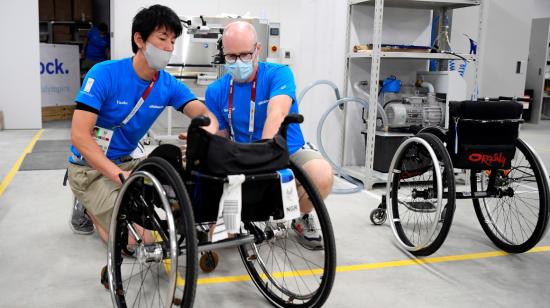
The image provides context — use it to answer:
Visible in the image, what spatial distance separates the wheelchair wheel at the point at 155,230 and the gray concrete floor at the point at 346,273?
28 cm

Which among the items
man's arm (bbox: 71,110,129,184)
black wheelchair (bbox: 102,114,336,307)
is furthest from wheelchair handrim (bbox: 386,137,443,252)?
man's arm (bbox: 71,110,129,184)

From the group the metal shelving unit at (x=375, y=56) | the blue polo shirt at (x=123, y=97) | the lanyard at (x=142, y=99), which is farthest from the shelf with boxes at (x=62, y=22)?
the lanyard at (x=142, y=99)

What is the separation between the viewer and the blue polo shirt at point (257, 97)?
2.44 m

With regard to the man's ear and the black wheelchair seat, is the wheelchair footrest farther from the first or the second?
the man's ear

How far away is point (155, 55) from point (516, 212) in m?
2.80

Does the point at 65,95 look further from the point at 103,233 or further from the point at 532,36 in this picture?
the point at 532,36

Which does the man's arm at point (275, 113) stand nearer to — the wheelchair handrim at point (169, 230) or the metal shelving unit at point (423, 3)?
the wheelchair handrim at point (169, 230)

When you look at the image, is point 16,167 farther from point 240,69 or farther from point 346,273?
point 346,273

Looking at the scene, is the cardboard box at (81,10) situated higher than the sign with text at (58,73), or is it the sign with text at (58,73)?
the cardboard box at (81,10)

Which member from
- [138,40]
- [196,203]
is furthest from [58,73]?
[196,203]

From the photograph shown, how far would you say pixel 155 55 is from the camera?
2.29m

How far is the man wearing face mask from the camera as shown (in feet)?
7.33

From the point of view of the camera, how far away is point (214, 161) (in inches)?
64.6

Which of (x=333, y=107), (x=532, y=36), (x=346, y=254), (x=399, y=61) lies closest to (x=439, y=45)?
(x=399, y=61)
